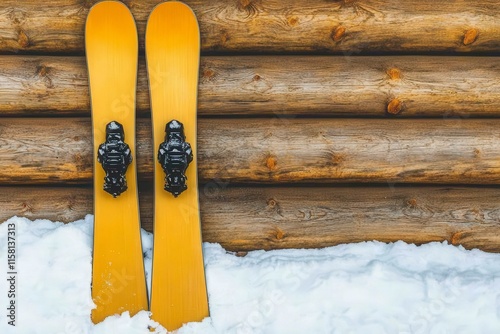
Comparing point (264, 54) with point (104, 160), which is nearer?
point (104, 160)

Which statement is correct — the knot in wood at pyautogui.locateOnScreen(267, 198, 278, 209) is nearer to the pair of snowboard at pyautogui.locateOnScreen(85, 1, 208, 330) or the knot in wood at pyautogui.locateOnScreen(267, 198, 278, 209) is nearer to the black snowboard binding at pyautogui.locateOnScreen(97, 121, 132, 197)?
the pair of snowboard at pyautogui.locateOnScreen(85, 1, 208, 330)

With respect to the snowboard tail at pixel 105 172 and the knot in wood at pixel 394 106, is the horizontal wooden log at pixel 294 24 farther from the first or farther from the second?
the knot in wood at pixel 394 106

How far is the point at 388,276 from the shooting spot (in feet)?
8.00

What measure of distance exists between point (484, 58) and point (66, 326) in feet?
8.44

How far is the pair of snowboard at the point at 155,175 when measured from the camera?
7.91 ft

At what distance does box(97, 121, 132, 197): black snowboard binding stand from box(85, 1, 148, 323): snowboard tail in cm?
5

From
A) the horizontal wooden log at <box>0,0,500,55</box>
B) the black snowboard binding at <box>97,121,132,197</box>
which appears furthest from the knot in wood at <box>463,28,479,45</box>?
the black snowboard binding at <box>97,121,132,197</box>

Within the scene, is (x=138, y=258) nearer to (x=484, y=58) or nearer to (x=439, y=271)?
(x=439, y=271)

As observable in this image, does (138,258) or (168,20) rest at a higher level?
(168,20)

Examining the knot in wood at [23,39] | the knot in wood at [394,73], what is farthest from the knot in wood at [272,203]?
the knot in wood at [23,39]

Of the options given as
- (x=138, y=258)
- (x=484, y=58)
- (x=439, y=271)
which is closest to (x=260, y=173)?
→ (x=138, y=258)

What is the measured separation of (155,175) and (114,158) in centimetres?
23

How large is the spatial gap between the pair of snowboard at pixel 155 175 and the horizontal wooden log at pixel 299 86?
0.10m

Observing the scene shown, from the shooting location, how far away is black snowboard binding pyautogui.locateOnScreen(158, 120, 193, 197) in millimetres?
2311
